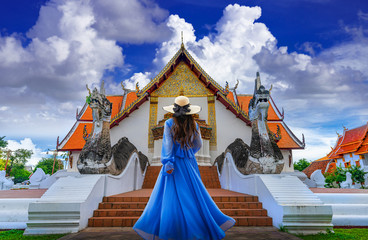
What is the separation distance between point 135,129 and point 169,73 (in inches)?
113

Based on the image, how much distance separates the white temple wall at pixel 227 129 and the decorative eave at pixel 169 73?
0.68 feet

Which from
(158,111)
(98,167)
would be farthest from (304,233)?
(158,111)

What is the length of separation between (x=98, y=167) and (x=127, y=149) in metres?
1.70

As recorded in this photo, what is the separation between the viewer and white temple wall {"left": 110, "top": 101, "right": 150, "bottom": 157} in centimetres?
966

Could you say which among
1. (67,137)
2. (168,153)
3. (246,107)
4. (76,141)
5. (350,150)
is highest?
(246,107)

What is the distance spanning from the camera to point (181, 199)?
2312 mm

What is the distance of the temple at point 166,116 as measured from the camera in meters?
9.50

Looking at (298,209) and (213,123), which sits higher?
(213,123)

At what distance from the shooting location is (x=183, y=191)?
2359 mm

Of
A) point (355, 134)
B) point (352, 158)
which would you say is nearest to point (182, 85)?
point (352, 158)

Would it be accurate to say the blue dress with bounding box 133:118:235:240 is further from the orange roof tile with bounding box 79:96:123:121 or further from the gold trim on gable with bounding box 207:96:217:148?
the orange roof tile with bounding box 79:96:123:121

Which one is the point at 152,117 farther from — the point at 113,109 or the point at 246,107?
the point at 246,107

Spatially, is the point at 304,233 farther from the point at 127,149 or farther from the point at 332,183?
the point at 332,183

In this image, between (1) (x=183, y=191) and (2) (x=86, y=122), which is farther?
(2) (x=86, y=122)
